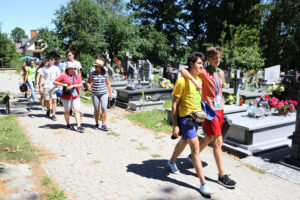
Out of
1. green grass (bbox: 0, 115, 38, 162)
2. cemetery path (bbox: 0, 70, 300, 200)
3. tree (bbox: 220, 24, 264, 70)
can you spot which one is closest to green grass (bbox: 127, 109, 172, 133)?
cemetery path (bbox: 0, 70, 300, 200)

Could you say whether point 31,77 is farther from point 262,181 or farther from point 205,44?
point 205,44

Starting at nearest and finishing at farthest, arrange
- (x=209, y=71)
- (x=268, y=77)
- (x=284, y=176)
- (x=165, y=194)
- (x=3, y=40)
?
(x=165, y=194) < (x=209, y=71) < (x=284, y=176) < (x=268, y=77) < (x=3, y=40)

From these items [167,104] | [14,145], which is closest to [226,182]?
[14,145]

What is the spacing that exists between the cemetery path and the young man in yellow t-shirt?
53 centimetres

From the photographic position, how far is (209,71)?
3.93 m

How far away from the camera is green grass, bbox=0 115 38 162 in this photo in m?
4.84

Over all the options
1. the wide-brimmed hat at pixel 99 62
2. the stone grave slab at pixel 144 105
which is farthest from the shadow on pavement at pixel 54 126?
the stone grave slab at pixel 144 105

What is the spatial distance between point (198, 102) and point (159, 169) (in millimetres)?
1465

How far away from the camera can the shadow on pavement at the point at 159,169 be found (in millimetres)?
4082

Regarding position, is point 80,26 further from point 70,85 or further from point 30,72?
point 70,85

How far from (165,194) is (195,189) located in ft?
1.49

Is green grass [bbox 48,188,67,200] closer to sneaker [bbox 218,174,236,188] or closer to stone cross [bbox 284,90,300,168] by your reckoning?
sneaker [bbox 218,174,236,188]

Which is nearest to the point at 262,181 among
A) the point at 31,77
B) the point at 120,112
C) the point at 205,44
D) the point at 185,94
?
the point at 185,94

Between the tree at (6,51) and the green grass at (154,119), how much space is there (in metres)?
36.2
